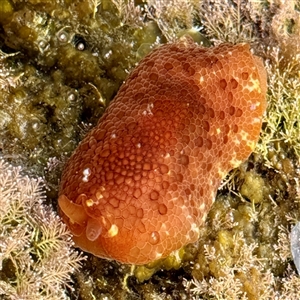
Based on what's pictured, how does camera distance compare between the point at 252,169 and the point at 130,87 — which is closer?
the point at 130,87

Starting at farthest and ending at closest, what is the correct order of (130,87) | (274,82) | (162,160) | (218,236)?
(274,82), (218,236), (130,87), (162,160)

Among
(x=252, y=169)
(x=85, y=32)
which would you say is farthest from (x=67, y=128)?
(x=252, y=169)

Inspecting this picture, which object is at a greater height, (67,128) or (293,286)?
(67,128)

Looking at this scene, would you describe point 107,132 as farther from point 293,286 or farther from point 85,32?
point 293,286

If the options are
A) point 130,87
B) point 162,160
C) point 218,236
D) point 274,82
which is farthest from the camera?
point 274,82

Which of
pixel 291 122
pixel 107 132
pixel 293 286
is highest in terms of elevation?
pixel 107 132
